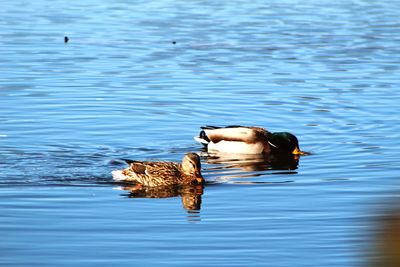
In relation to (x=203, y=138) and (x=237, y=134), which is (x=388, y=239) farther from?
(x=203, y=138)

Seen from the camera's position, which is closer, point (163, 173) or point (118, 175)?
point (163, 173)

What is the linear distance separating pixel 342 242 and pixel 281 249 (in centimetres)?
61

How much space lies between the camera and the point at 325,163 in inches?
522

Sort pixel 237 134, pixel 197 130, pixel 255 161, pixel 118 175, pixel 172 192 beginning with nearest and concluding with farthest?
pixel 172 192 → pixel 118 175 → pixel 255 161 → pixel 237 134 → pixel 197 130

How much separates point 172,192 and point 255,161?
2.90 metres

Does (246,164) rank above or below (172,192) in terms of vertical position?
below

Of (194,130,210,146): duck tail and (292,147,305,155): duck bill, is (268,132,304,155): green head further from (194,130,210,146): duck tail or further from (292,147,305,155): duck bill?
(194,130,210,146): duck tail

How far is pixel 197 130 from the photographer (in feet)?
50.6

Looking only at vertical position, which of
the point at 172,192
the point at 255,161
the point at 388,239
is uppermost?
the point at 388,239

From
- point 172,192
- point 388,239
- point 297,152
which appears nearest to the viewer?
point 388,239

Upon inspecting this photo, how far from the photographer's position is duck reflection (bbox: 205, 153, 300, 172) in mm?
13602

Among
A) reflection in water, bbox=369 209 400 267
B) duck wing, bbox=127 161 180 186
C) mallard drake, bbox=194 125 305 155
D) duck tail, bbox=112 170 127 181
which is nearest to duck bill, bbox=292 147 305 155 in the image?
mallard drake, bbox=194 125 305 155

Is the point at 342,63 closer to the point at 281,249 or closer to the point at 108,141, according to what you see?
the point at 108,141

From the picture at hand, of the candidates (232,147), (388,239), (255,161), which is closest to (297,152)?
(255,161)
